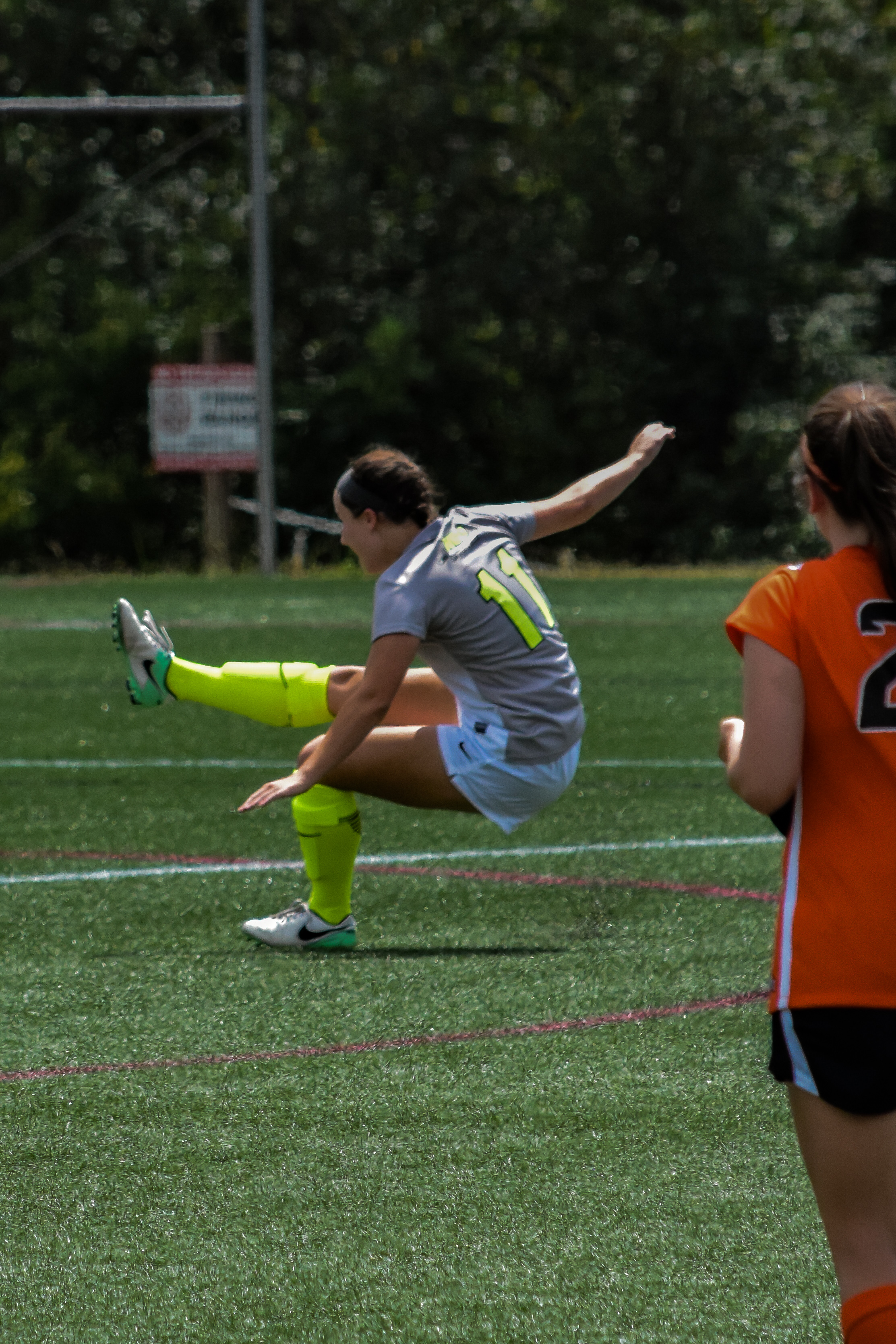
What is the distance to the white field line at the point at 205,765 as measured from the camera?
31.7ft

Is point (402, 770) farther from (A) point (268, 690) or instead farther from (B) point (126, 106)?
(B) point (126, 106)

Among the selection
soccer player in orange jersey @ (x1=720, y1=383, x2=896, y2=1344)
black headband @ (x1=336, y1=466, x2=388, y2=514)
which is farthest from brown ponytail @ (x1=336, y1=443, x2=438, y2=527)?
soccer player in orange jersey @ (x1=720, y1=383, x2=896, y2=1344)

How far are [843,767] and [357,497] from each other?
10.9 feet

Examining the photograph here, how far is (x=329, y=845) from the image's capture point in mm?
5910

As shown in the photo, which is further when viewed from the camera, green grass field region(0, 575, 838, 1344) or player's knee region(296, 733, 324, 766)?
player's knee region(296, 733, 324, 766)

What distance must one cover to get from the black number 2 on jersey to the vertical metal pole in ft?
75.1

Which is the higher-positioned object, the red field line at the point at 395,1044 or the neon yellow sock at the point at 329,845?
the neon yellow sock at the point at 329,845

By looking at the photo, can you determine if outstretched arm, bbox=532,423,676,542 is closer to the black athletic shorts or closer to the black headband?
the black headband

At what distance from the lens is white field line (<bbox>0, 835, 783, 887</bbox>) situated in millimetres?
6996

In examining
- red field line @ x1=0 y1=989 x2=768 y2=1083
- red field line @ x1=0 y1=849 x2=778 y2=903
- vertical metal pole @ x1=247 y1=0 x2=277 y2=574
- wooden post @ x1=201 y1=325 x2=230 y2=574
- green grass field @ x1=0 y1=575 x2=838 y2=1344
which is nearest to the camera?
green grass field @ x1=0 y1=575 x2=838 y2=1344

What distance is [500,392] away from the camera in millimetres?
30969

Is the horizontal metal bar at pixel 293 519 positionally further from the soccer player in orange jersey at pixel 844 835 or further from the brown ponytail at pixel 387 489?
the soccer player in orange jersey at pixel 844 835

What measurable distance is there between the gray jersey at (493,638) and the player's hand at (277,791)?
2.13ft

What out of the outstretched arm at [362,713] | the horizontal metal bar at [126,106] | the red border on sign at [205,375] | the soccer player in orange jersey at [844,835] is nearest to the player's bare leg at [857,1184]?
the soccer player in orange jersey at [844,835]
